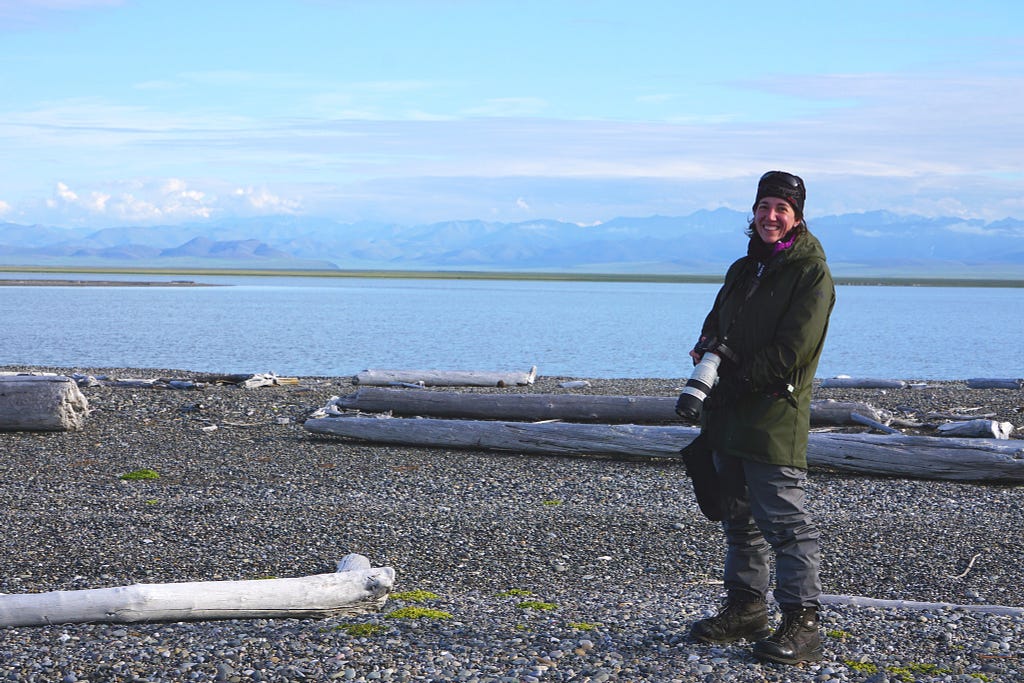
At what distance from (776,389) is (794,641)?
4.52ft

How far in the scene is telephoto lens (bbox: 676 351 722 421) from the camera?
5.84m

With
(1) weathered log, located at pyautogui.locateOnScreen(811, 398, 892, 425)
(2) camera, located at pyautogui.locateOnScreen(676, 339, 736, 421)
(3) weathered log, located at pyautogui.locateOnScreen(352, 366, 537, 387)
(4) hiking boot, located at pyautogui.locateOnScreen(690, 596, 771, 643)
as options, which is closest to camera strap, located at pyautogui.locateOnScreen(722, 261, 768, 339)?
(2) camera, located at pyautogui.locateOnScreen(676, 339, 736, 421)

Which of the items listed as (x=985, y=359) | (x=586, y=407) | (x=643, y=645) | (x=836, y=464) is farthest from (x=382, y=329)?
(x=643, y=645)

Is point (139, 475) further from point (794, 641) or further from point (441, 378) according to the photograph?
point (441, 378)

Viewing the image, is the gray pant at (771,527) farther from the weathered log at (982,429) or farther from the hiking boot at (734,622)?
the weathered log at (982,429)

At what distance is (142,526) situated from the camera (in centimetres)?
1011

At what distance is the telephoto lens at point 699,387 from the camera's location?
5836mm

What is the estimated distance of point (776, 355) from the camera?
5.79 metres

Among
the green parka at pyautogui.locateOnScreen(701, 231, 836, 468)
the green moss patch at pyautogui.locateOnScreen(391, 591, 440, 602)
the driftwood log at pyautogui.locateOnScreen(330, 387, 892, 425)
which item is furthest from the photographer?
the driftwood log at pyautogui.locateOnScreen(330, 387, 892, 425)

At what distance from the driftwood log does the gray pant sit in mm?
10114

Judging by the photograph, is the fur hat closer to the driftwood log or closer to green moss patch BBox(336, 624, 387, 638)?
green moss patch BBox(336, 624, 387, 638)

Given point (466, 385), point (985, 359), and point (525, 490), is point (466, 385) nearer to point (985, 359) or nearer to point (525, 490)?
point (525, 490)

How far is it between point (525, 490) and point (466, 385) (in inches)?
456

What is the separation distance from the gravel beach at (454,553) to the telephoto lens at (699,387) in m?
1.39
